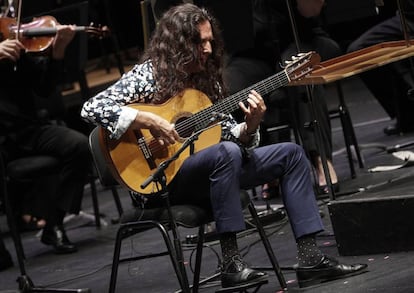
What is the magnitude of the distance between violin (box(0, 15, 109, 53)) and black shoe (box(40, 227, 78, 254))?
133cm

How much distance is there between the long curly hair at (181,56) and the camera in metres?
4.39

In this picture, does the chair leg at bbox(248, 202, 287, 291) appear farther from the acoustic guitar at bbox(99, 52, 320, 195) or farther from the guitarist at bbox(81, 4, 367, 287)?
the acoustic guitar at bbox(99, 52, 320, 195)

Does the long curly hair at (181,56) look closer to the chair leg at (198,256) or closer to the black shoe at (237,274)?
the chair leg at (198,256)

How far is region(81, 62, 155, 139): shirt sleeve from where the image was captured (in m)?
4.18

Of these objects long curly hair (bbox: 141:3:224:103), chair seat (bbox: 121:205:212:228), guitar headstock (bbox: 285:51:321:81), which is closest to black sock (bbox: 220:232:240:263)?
chair seat (bbox: 121:205:212:228)

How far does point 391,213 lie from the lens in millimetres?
4613

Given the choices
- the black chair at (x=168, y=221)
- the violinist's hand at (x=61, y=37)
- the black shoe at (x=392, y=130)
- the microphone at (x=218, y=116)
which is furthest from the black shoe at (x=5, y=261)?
the black shoe at (x=392, y=130)

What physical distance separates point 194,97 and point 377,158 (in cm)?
307

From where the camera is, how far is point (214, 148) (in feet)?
13.9

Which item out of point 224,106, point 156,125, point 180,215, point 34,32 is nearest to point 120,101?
point 156,125

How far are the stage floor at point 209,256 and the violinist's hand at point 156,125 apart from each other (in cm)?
81

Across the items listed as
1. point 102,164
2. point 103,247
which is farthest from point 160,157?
point 103,247

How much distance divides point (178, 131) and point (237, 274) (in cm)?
67

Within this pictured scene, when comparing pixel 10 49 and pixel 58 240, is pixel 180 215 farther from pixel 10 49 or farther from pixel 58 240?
pixel 58 240
